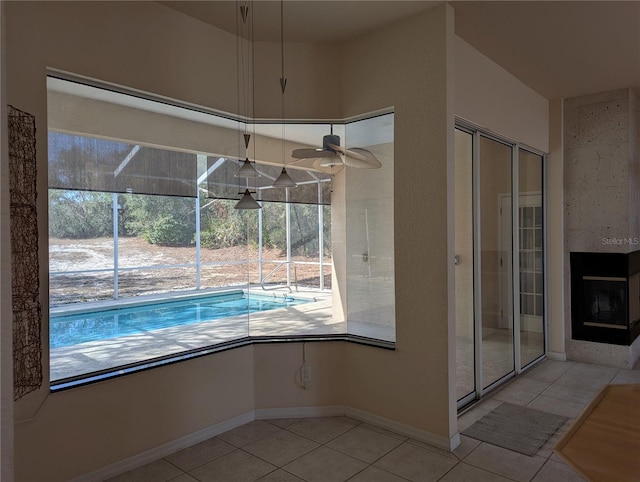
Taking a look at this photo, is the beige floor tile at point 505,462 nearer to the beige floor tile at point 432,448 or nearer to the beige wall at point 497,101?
the beige floor tile at point 432,448

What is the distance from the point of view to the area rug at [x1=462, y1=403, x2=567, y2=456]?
9.84ft

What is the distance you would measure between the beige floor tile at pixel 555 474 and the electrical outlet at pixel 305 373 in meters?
1.67

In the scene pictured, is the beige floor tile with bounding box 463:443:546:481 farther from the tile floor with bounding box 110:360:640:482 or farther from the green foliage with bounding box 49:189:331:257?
the green foliage with bounding box 49:189:331:257

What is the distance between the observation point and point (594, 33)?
335 cm

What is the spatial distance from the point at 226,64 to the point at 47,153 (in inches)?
58.1

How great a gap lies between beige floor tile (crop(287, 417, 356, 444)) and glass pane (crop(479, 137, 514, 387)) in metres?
1.43

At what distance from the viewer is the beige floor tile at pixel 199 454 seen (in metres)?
2.78

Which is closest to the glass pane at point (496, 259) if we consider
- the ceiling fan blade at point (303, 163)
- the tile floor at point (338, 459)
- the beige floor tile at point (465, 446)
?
the tile floor at point (338, 459)

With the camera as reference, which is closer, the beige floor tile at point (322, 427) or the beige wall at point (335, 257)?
the beige wall at point (335, 257)

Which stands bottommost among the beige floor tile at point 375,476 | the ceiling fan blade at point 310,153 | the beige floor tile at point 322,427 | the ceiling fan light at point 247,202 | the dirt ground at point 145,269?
the beige floor tile at point 375,476

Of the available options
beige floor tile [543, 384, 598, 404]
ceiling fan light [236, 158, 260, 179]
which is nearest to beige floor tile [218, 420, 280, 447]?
ceiling fan light [236, 158, 260, 179]

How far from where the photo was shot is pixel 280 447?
9.77 feet

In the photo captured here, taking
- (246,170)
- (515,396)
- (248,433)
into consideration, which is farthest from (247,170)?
(515,396)

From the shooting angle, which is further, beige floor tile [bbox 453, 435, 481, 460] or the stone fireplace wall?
the stone fireplace wall
